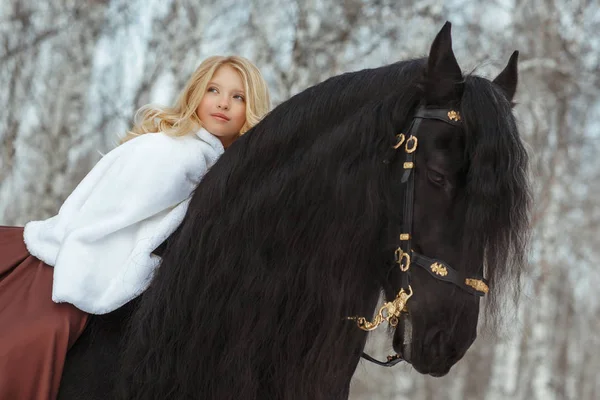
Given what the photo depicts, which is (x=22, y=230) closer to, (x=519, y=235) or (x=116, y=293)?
(x=116, y=293)

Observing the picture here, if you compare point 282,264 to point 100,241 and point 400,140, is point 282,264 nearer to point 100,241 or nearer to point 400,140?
point 400,140

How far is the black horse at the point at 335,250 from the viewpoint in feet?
8.29

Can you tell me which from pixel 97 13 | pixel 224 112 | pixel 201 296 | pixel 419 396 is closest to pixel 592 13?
pixel 419 396

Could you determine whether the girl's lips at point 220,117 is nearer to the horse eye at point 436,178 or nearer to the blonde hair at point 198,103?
the blonde hair at point 198,103

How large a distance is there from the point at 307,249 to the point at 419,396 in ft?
33.7

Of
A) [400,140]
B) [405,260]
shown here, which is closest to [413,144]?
[400,140]

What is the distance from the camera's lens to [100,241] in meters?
2.89

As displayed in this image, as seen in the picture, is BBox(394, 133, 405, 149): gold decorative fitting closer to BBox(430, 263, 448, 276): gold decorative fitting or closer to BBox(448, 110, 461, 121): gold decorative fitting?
BBox(448, 110, 461, 121): gold decorative fitting

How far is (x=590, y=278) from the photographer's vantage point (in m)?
12.1

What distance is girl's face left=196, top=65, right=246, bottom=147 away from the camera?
132 inches

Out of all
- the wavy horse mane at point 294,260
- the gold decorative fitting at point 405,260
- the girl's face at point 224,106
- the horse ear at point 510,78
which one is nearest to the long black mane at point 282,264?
the wavy horse mane at point 294,260

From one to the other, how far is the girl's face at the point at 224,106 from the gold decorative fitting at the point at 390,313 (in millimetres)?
1093

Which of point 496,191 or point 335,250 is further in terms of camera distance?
point 335,250

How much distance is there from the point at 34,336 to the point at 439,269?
1.34 meters
